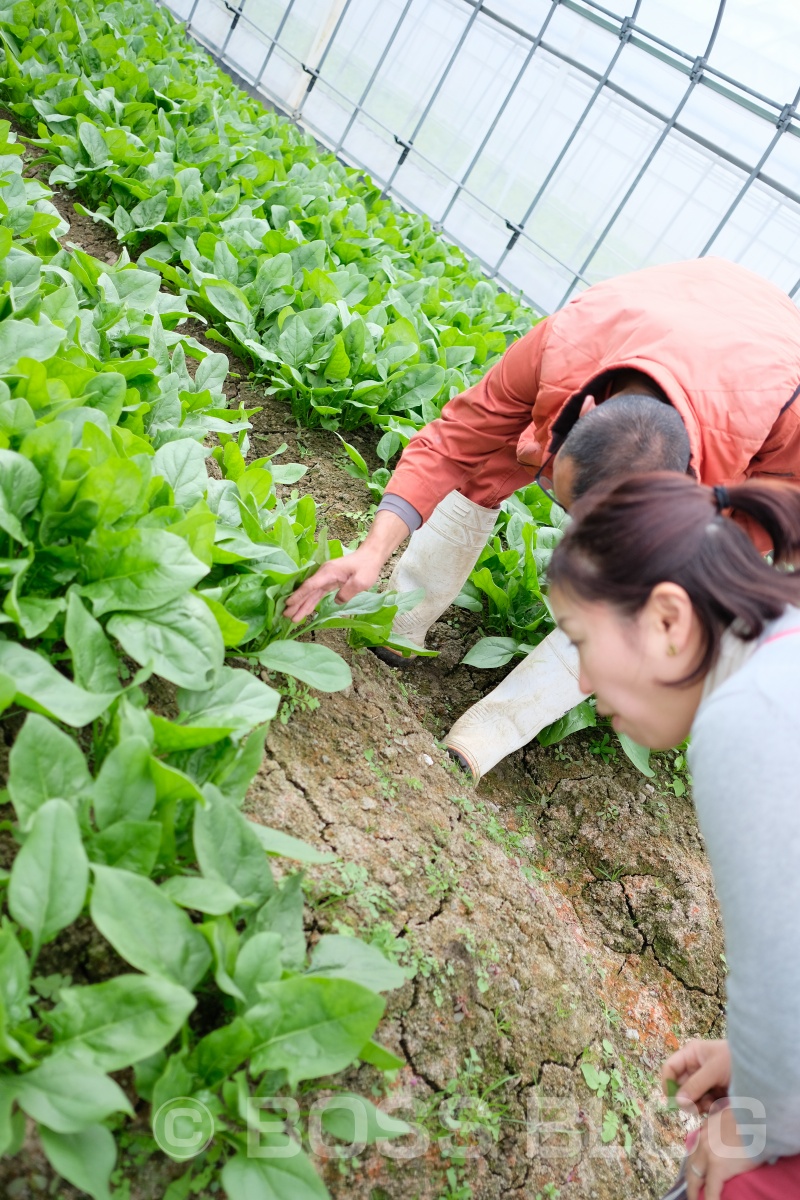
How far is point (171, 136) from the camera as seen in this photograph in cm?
568

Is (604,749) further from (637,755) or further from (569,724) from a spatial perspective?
(569,724)

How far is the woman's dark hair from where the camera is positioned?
135cm

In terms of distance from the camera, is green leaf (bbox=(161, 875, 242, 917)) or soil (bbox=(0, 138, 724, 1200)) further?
soil (bbox=(0, 138, 724, 1200))

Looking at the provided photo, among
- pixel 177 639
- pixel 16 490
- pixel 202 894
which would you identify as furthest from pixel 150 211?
pixel 202 894

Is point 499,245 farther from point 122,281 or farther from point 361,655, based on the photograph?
point 361,655

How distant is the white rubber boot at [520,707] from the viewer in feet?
9.37

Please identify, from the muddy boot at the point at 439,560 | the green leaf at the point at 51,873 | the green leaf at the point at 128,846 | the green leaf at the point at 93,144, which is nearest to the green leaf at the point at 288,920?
the green leaf at the point at 128,846

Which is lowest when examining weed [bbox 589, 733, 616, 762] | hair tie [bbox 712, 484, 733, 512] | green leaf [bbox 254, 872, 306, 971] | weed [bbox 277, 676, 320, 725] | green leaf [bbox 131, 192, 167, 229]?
weed [bbox 589, 733, 616, 762]

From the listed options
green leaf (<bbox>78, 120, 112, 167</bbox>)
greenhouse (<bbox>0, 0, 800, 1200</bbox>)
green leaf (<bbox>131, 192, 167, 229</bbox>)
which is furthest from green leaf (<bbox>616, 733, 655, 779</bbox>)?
green leaf (<bbox>78, 120, 112, 167</bbox>)

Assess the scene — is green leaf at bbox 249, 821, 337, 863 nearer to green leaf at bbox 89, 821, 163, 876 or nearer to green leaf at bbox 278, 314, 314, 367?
green leaf at bbox 89, 821, 163, 876

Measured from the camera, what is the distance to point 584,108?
9406mm

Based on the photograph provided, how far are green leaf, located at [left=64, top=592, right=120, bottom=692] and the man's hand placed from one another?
0.62 metres

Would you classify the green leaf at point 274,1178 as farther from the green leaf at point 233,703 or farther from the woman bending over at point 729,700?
the green leaf at point 233,703

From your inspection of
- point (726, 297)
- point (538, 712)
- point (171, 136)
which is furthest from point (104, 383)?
point (171, 136)
